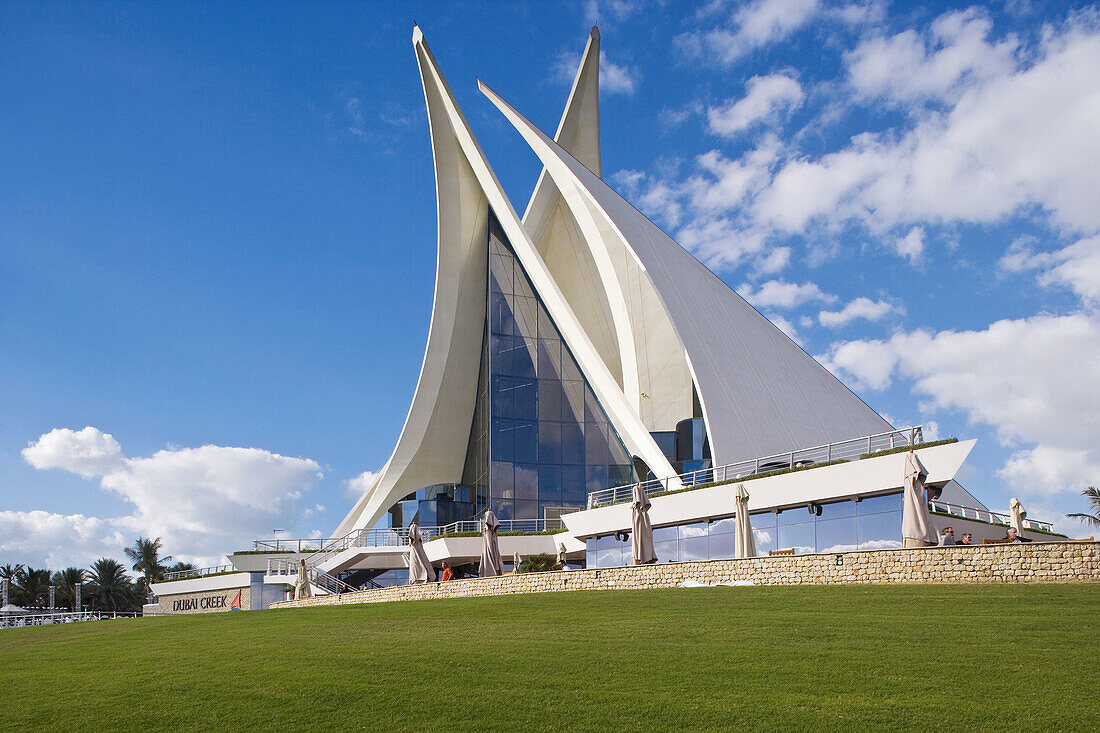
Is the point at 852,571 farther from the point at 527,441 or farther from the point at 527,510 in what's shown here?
the point at 527,441

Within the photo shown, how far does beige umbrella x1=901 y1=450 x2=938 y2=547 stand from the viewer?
14953 millimetres

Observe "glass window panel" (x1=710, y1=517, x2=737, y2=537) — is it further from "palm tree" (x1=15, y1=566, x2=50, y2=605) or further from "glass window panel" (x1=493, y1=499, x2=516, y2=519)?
"palm tree" (x1=15, y1=566, x2=50, y2=605)

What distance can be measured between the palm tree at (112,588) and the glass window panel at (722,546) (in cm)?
4760

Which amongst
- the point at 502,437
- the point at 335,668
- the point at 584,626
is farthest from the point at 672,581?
the point at 502,437

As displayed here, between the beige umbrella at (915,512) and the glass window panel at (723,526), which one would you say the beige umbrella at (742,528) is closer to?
the beige umbrella at (915,512)

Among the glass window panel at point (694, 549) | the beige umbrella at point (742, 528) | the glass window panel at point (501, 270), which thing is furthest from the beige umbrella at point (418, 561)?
the glass window panel at point (501, 270)

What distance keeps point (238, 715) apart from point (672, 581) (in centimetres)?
1017

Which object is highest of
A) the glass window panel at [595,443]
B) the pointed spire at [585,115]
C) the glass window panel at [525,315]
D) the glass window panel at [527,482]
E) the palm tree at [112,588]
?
the pointed spire at [585,115]

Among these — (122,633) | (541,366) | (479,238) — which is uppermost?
(479,238)

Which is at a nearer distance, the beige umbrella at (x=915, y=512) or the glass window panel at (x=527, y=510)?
the beige umbrella at (x=915, y=512)

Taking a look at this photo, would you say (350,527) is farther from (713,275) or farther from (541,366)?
(713,275)

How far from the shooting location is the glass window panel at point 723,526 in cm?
2214

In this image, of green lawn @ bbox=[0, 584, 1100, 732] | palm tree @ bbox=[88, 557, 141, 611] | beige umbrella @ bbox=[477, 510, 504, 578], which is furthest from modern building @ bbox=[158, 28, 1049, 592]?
palm tree @ bbox=[88, 557, 141, 611]

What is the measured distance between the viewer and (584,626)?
11453mm
